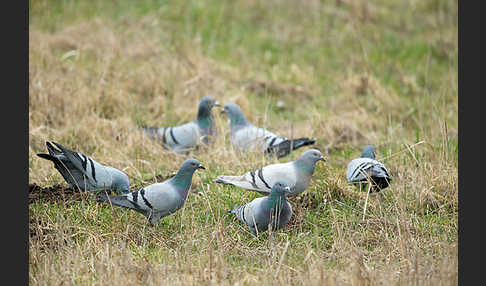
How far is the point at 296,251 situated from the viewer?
12.5 feet

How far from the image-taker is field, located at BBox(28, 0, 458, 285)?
3.51 meters

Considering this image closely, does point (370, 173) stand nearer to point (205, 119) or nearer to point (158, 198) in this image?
point (158, 198)

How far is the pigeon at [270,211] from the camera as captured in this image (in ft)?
12.7

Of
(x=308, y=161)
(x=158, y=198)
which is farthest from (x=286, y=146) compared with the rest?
(x=158, y=198)

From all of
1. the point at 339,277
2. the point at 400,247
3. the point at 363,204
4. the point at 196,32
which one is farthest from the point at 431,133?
the point at 196,32

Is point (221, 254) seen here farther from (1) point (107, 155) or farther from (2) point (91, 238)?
Result: (1) point (107, 155)

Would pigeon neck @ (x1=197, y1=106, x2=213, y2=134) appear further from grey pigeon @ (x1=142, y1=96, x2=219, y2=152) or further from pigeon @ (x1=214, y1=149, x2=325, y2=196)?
pigeon @ (x1=214, y1=149, x2=325, y2=196)

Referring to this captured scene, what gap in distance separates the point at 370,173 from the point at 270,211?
3.12 feet

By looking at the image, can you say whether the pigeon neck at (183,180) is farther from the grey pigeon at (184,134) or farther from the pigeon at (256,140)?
the grey pigeon at (184,134)

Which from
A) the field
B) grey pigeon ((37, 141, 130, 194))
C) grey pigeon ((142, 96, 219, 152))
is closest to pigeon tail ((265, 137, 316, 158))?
the field

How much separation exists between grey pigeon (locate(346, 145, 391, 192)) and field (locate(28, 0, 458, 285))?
0.38 ft

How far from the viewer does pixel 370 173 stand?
432cm

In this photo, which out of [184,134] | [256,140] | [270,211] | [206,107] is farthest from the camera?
[206,107]

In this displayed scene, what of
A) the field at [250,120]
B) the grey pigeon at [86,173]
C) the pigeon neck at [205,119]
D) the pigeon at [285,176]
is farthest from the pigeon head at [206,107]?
the grey pigeon at [86,173]
